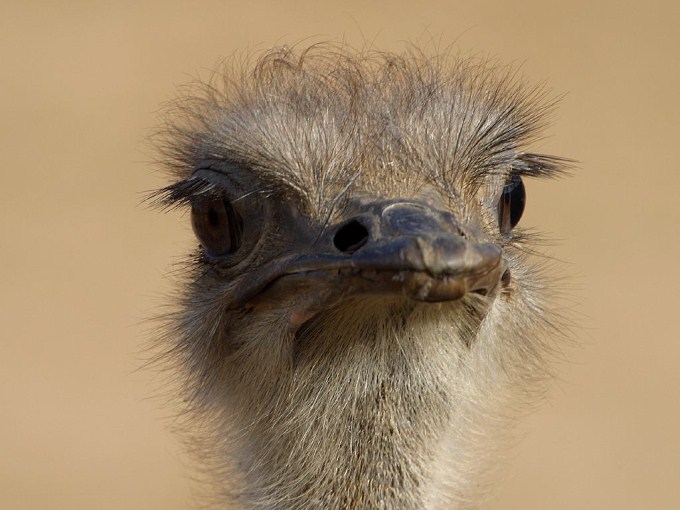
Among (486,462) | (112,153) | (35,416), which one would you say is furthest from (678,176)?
(486,462)

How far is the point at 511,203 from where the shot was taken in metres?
3.02

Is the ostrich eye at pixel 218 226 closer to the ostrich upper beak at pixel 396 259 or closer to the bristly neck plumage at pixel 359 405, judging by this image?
the bristly neck plumage at pixel 359 405

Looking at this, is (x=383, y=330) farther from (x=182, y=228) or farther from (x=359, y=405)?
(x=182, y=228)

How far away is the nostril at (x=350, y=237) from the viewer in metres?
2.42

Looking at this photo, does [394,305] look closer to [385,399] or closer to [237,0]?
[385,399]

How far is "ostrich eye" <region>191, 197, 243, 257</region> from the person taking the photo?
9.62ft

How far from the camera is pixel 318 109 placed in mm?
2982

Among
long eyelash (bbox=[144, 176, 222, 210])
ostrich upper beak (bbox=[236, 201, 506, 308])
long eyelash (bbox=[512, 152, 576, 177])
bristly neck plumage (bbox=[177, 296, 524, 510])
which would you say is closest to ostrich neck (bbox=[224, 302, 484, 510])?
bristly neck plumage (bbox=[177, 296, 524, 510])

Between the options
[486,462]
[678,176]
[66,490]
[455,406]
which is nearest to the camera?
[455,406]

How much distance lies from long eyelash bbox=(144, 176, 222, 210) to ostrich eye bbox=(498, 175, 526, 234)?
2.06 feet

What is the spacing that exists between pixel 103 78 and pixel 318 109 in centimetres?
847

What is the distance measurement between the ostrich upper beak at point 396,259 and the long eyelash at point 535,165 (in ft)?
1.71

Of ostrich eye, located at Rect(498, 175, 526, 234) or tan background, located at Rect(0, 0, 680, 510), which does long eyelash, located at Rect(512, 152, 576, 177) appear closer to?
ostrich eye, located at Rect(498, 175, 526, 234)

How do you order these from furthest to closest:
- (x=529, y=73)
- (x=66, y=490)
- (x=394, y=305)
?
(x=529, y=73) → (x=66, y=490) → (x=394, y=305)
